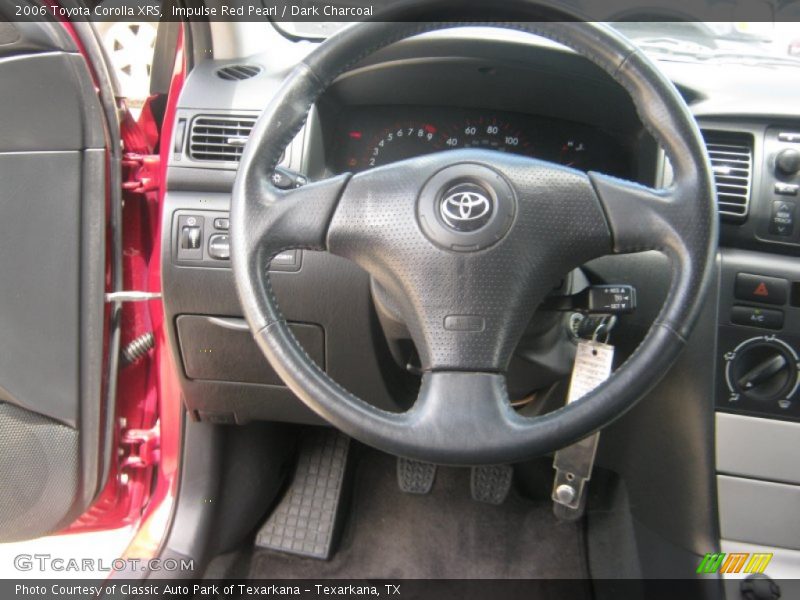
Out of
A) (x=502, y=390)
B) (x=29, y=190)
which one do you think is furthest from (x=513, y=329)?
(x=29, y=190)

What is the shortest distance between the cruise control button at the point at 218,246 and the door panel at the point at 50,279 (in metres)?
0.30

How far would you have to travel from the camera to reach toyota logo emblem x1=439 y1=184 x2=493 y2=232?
82 centimetres

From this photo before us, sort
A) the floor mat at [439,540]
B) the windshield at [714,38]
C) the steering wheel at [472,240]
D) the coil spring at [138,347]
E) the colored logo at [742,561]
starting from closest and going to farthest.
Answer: the steering wheel at [472,240], the colored logo at [742,561], the windshield at [714,38], the coil spring at [138,347], the floor mat at [439,540]

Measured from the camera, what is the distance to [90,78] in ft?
4.27

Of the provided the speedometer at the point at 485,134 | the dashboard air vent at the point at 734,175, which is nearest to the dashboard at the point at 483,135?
the speedometer at the point at 485,134

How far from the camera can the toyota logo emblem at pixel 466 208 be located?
82 centimetres

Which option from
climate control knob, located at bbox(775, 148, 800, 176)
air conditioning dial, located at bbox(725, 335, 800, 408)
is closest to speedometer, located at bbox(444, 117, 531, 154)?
climate control knob, located at bbox(775, 148, 800, 176)

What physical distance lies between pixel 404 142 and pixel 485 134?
0.49ft

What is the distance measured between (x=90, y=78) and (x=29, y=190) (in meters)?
0.25

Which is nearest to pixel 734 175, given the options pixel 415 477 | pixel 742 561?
pixel 742 561

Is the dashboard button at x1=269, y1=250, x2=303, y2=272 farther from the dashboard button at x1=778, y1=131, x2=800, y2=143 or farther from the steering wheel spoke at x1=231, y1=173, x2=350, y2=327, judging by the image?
the dashboard button at x1=778, y1=131, x2=800, y2=143

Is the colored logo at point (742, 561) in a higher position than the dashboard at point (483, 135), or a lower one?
lower

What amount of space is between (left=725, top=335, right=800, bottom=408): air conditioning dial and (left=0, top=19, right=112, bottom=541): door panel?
3.96 ft

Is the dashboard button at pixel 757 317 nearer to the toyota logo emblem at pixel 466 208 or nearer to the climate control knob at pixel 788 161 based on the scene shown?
the climate control knob at pixel 788 161
